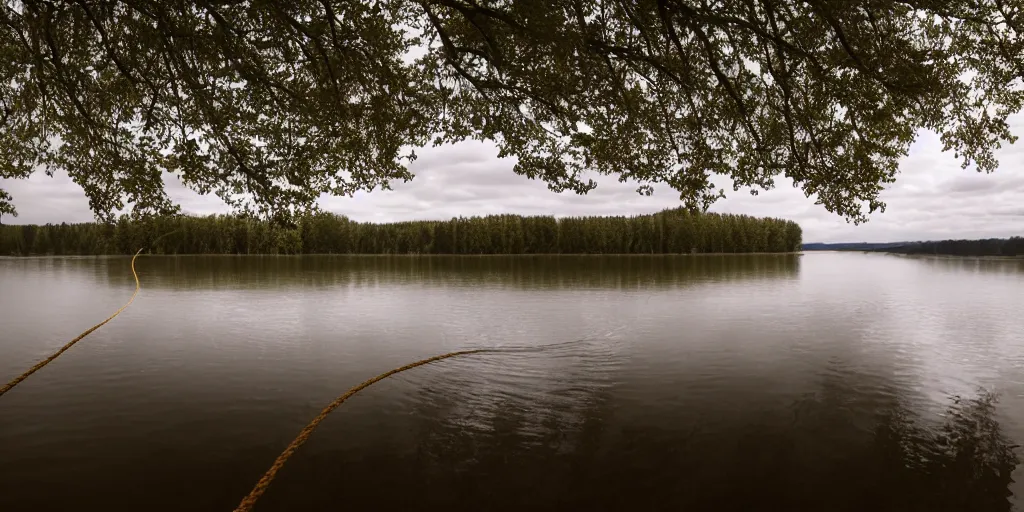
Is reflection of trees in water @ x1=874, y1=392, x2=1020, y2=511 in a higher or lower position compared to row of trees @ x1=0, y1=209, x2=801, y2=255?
lower

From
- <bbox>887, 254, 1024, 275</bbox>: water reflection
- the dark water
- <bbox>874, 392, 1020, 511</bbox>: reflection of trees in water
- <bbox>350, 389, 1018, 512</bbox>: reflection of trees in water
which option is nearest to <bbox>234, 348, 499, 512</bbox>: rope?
the dark water

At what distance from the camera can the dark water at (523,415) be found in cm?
580

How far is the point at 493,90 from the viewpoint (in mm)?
17344

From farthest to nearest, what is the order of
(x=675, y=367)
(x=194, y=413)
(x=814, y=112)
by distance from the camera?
(x=814, y=112), (x=675, y=367), (x=194, y=413)

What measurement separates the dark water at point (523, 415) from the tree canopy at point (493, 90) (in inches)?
167

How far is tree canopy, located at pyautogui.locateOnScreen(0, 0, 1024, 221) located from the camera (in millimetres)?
13969

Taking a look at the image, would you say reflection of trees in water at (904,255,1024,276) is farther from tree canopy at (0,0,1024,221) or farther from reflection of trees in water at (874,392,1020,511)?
reflection of trees in water at (874,392,1020,511)

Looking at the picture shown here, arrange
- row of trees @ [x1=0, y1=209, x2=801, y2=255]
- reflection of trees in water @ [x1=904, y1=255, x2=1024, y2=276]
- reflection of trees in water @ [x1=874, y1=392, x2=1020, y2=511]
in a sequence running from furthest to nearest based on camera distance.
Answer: row of trees @ [x1=0, y1=209, x2=801, y2=255]
reflection of trees in water @ [x1=904, y1=255, x2=1024, y2=276]
reflection of trees in water @ [x1=874, y1=392, x2=1020, y2=511]

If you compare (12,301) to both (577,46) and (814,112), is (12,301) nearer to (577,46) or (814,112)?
(577,46)

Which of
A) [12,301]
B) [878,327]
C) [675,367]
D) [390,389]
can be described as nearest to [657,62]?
[675,367]

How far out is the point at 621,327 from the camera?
16234mm

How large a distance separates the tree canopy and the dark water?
424 centimetres

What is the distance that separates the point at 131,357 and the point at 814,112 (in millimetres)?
16564

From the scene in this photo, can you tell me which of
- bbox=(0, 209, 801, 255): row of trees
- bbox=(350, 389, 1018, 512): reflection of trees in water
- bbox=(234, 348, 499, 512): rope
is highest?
bbox=(0, 209, 801, 255): row of trees
